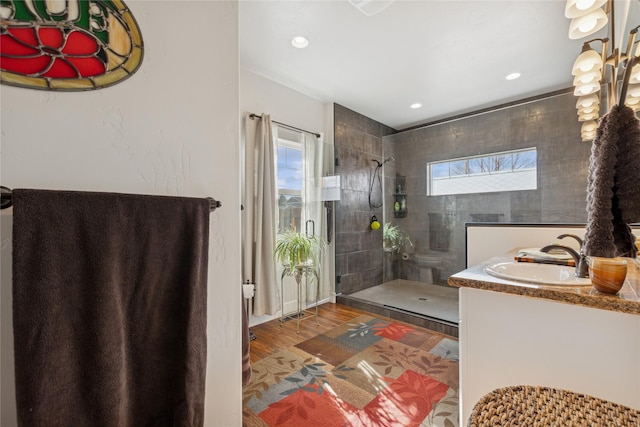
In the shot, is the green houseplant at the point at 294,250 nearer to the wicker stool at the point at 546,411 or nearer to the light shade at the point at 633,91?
the wicker stool at the point at 546,411

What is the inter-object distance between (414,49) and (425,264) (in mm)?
2754

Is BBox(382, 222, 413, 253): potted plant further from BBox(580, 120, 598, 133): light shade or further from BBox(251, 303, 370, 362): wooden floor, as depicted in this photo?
BBox(580, 120, 598, 133): light shade

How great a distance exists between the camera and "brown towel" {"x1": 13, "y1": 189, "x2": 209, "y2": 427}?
53cm

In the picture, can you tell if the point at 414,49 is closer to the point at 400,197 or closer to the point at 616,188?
the point at 616,188

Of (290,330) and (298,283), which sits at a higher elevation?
(298,283)

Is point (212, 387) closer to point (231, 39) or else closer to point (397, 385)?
point (231, 39)

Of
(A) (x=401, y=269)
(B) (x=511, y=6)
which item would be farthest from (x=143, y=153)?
(A) (x=401, y=269)

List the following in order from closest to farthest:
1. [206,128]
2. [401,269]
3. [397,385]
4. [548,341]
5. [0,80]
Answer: [0,80] → [206,128] → [548,341] → [397,385] → [401,269]

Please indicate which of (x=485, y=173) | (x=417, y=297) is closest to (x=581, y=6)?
(x=485, y=173)

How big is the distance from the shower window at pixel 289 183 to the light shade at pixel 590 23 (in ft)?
7.51

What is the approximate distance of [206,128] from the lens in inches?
34.9

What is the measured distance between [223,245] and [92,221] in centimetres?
38

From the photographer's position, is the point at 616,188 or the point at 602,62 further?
the point at 602,62

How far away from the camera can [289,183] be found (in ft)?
9.59
